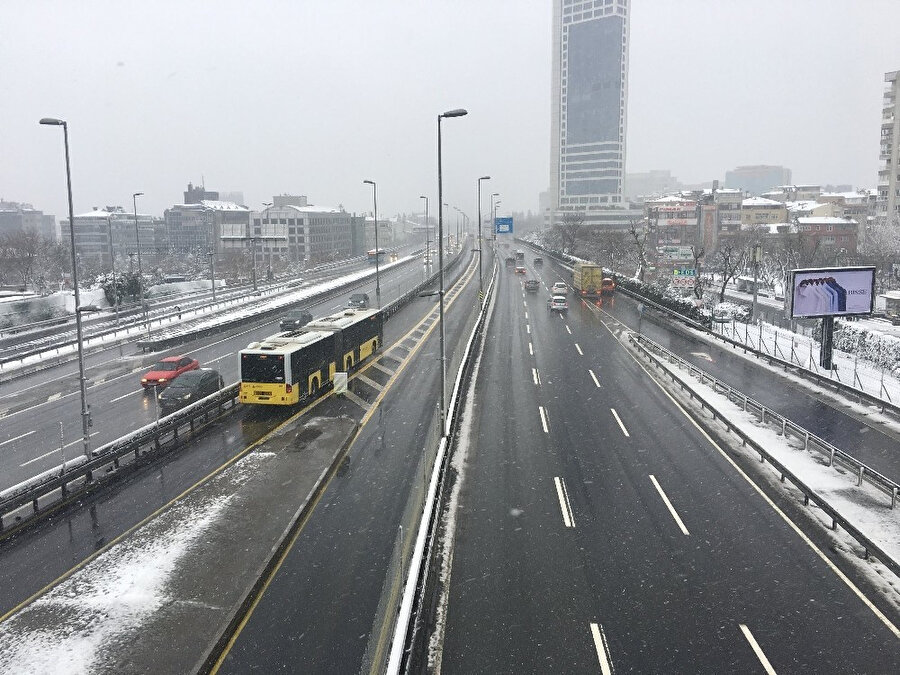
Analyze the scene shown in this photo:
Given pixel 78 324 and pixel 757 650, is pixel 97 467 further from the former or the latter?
pixel 757 650

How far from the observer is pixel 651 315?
5375cm

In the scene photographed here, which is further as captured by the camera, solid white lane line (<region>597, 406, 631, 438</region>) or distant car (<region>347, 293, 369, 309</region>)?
distant car (<region>347, 293, 369, 309</region>)

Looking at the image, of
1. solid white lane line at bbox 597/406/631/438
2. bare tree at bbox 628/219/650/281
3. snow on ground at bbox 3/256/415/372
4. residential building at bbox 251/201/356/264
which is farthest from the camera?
residential building at bbox 251/201/356/264

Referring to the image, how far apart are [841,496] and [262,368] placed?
20.5 metres

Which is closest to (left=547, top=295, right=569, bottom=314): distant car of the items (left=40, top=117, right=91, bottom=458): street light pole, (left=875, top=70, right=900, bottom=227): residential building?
(left=40, top=117, right=91, bottom=458): street light pole

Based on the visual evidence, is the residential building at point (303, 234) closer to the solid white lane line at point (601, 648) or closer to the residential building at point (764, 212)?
the residential building at point (764, 212)

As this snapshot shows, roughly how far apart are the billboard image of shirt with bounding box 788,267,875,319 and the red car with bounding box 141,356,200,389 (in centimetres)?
3302

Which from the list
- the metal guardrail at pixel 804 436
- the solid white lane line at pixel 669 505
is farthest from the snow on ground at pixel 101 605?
the metal guardrail at pixel 804 436

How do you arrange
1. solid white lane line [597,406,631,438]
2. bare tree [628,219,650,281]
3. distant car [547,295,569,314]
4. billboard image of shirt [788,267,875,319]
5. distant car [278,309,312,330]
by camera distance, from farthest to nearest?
bare tree [628,219,650,281] < distant car [547,295,569,314] < distant car [278,309,312,330] < billboard image of shirt [788,267,875,319] < solid white lane line [597,406,631,438]

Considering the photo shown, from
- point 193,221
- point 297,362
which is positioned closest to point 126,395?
point 297,362

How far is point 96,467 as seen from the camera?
18.3m

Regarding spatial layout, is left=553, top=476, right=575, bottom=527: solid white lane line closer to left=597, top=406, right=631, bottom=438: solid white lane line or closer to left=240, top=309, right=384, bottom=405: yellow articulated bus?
left=597, top=406, right=631, bottom=438: solid white lane line

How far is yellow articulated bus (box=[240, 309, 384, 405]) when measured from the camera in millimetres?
25000

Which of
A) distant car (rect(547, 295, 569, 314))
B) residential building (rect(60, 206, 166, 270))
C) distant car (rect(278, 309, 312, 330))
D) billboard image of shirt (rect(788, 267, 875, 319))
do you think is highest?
residential building (rect(60, 206, 166, 270))
